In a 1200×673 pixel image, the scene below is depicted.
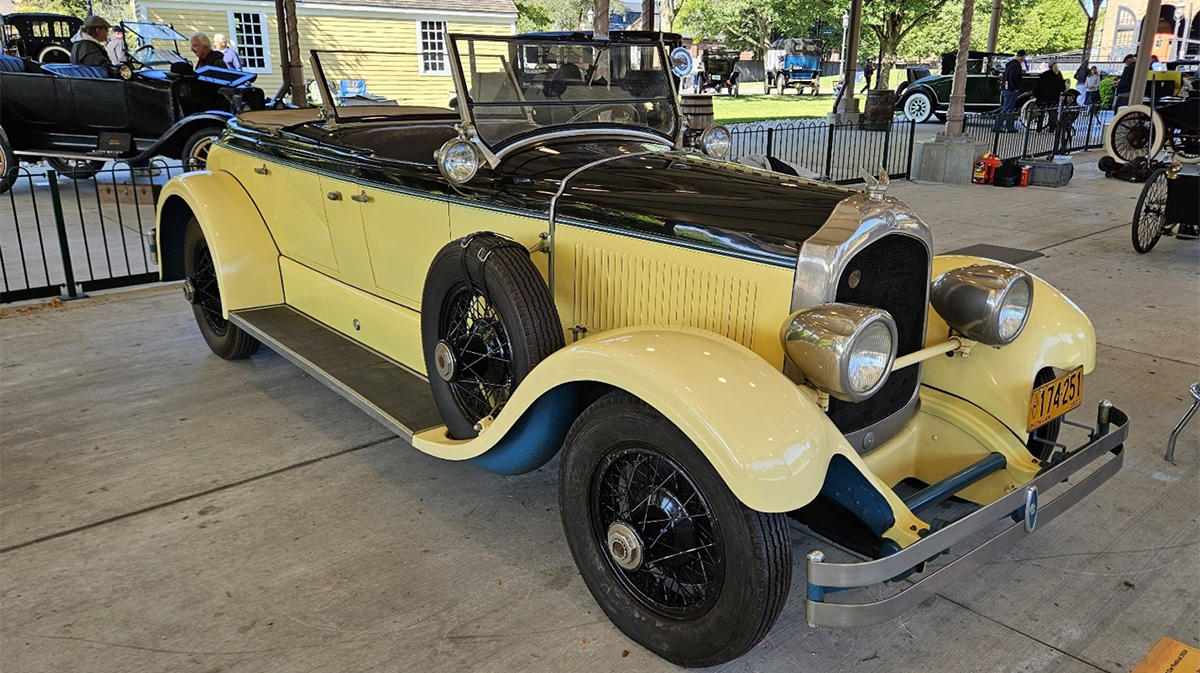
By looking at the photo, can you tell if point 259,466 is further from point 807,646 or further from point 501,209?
point 807,646

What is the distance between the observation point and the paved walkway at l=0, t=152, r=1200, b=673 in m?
2.54

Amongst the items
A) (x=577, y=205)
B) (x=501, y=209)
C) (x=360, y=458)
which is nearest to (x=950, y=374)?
(x=577, y=205)

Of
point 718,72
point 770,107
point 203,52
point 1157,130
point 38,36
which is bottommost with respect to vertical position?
point 770,107

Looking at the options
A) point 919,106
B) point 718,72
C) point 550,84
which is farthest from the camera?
point 718,72

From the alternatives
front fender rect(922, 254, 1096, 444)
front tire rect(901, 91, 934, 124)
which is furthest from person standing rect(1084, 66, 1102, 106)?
front fender rect(922, 254, 1096, 444)

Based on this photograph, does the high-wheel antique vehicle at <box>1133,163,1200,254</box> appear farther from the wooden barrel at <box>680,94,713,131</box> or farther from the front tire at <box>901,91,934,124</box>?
the front tire at <box>901,91,934,124</box>

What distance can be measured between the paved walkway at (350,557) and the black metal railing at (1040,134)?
39.3 feet

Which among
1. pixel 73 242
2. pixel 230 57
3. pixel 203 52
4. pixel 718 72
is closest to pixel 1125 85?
pixel 718 72

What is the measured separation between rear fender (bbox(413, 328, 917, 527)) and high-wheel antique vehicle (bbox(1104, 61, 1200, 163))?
35.1 feet

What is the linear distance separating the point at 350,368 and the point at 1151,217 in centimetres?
761

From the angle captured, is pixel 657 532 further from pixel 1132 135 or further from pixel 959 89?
pixel 1132 135

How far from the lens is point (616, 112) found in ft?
12.0

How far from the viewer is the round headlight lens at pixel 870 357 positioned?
2.26 m

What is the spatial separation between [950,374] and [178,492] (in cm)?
307
